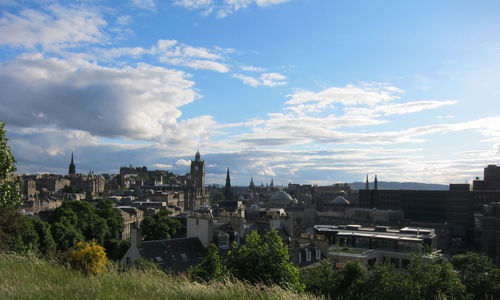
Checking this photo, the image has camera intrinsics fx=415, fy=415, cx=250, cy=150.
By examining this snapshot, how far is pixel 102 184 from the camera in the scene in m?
172

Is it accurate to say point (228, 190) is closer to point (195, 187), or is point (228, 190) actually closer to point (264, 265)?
point (195, 187)

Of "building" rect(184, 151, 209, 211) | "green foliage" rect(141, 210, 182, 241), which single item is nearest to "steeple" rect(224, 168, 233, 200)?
"building" rect(184, 151, 209, 211)

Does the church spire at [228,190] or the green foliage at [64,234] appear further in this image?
the church spire at [228,190]

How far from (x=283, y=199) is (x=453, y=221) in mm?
48177

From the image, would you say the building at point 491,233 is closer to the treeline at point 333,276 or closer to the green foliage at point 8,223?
the treeline at point 333,276

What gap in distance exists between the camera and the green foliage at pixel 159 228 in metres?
53.7

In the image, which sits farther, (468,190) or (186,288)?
(468,190)

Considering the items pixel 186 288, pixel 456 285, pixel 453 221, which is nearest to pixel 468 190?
pixel 453 221

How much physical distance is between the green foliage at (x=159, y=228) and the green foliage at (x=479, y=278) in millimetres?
33164

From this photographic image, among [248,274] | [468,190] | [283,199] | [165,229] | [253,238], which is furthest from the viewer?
[283,199]

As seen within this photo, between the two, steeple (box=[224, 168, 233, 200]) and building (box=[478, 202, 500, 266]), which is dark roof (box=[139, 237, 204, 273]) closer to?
building (box=[478, 202, 500, 266])

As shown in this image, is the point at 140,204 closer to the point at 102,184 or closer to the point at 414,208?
the point at 414,208

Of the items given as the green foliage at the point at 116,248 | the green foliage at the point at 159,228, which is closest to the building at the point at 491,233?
the green foliage at the point at 159,228

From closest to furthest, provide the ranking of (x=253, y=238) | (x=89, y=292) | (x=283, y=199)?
(x=89, y=292), (x=253, y=238), (x=283, y=199)
